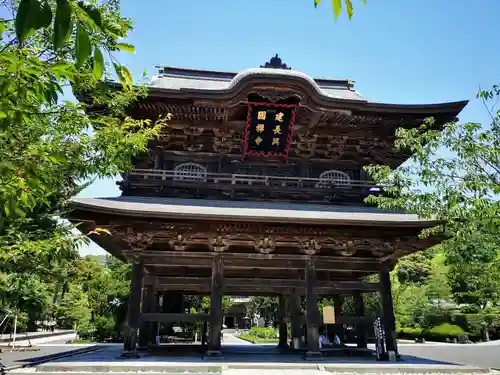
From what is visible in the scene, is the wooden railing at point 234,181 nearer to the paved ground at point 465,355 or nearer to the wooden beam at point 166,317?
the wooden beam at point 166,317

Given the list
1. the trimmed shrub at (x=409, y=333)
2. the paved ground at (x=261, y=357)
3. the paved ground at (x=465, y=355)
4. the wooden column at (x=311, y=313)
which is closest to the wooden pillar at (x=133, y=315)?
the paved ground at (x=261, y=357)

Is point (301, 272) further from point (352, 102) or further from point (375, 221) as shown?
point (352, 102)

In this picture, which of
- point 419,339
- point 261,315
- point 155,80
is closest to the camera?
point 155,80

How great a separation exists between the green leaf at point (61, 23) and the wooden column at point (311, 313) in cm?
1125

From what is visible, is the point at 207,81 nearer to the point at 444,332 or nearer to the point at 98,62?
the point at 98,62

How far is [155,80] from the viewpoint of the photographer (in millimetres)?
15070

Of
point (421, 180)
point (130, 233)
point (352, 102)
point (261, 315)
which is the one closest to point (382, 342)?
point (421, 180)

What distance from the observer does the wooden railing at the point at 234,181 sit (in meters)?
12.3

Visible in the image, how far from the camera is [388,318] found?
1193cm

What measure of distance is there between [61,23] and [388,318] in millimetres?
12549

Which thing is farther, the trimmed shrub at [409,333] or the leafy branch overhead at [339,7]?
the trimmed shrub at [409,333]

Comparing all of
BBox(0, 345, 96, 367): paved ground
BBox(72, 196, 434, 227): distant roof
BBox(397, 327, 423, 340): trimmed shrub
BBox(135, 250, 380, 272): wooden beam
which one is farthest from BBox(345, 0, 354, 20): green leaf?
BBox(397, 327, 423, 340): trimmed shrub

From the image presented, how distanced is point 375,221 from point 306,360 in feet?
14.9

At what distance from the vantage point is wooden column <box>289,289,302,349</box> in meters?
13.7
